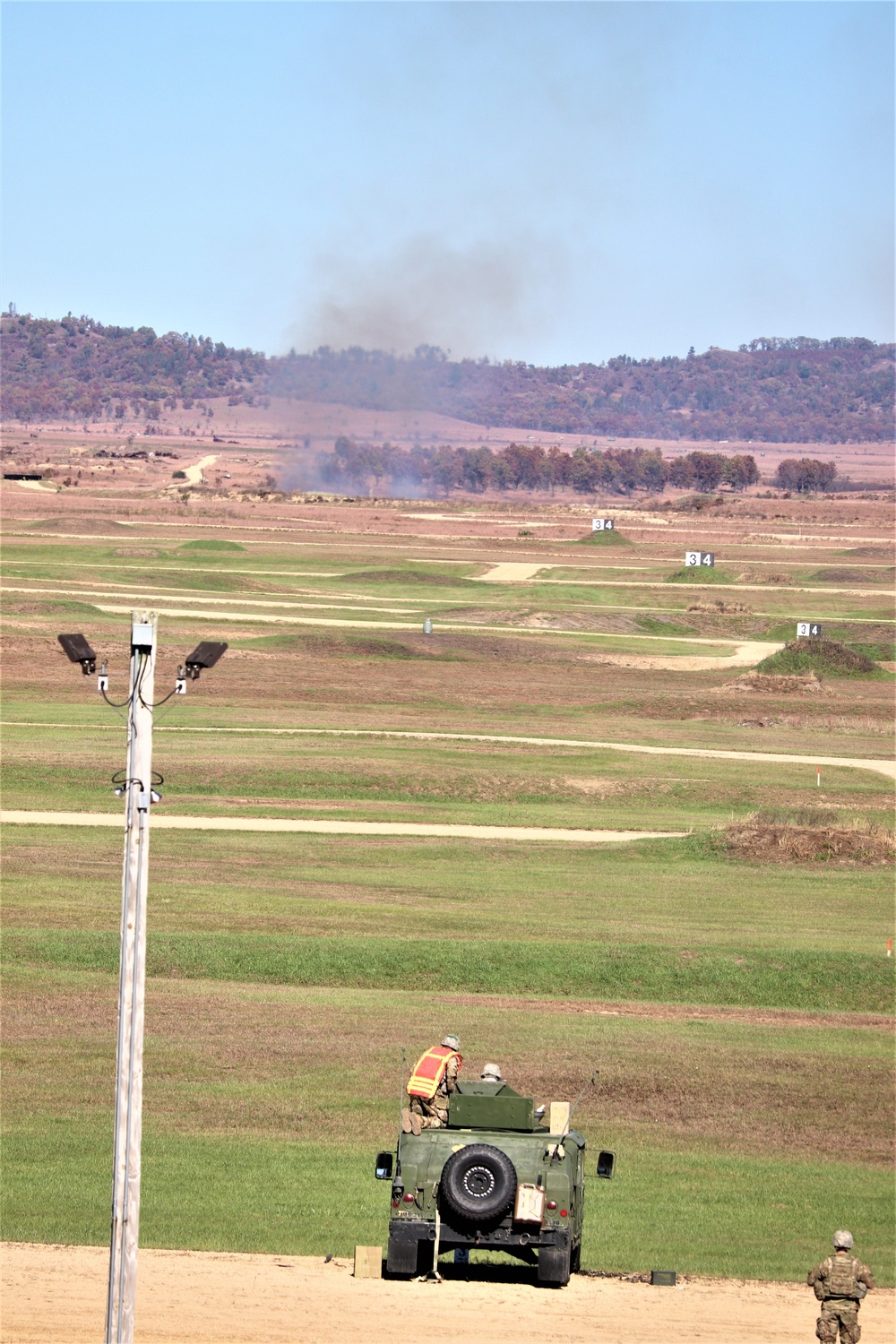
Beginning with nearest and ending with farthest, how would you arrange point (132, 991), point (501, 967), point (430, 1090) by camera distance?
1. point (132, 991)
2. point (430, 1090)
3. point (501, 967)

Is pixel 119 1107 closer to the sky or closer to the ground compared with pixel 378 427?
closer to the ground

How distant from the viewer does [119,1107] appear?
12.4 metres

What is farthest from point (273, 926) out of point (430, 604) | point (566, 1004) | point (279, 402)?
point (279, 402)

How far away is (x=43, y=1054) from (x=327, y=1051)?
Answer: 3.97m

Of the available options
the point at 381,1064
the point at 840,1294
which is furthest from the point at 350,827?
the point at 840,1294

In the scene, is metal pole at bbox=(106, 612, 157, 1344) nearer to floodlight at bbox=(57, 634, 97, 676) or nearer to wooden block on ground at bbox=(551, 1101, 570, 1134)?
floodlight at bbox=(57, 634, 97, 676)

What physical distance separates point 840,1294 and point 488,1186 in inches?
122

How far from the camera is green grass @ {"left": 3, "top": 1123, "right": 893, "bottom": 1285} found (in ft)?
60.4

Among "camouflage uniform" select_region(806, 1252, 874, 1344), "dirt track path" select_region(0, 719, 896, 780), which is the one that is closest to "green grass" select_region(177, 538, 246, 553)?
"dirt track path" select_region(0, 719, 896, 780)

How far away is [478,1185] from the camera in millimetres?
15453

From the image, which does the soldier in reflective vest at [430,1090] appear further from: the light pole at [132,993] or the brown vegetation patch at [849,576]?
the brown vegetation patch at [849,576]

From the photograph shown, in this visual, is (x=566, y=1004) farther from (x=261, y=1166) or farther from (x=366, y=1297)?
(x=366, y=1297)

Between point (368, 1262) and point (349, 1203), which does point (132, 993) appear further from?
point (349, 1203)

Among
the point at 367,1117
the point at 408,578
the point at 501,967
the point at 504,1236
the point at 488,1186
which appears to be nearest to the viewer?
the point at 488,1186
